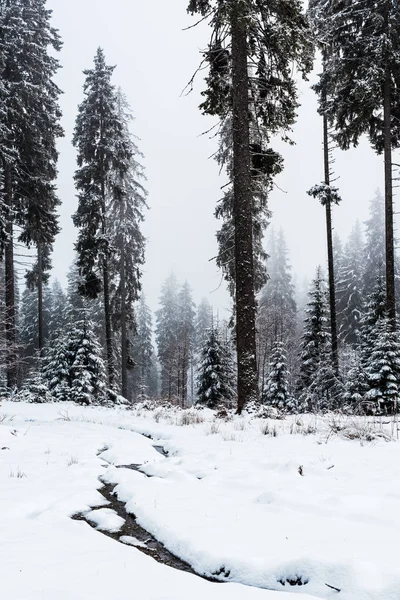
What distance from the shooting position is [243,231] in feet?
29.6

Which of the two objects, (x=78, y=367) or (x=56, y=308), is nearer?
(x=78, y=367)

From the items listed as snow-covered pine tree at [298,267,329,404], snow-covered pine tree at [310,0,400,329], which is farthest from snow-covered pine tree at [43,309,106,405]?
snow-covered pine tree at [310,0,400,329]

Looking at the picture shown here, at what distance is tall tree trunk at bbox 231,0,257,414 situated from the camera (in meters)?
8.68

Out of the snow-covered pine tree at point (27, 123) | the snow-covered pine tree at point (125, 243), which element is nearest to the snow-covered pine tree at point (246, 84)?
the snow-covered pine tree at point (27, 123)

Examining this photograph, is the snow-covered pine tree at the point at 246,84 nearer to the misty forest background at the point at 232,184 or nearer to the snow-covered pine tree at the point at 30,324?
the misty forest background at the point at 232,184

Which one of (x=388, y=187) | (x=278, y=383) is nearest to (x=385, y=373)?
(x=388, y=187)

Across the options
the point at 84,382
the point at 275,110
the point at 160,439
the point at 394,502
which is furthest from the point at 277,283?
the point at 394,502

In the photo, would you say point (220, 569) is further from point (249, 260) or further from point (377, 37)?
point (377, 37)

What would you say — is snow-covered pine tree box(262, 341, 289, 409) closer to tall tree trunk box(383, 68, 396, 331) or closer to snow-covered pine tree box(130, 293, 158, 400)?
tall tree trunk box(383, 68, 396, 331)

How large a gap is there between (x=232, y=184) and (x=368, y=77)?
215 inches

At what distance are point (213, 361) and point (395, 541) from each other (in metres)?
20.1

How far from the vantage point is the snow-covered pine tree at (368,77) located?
40.9 feet

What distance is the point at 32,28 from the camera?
19688 millimetres

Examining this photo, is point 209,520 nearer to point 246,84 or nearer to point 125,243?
point 246,84
